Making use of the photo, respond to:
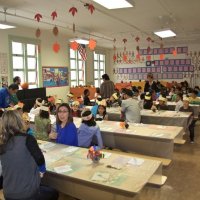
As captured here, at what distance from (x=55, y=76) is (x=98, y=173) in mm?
8483

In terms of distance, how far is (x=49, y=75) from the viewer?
10.3 m

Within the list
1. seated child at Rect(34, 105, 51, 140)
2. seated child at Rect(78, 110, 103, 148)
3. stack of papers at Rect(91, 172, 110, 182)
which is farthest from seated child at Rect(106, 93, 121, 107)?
stack of papers at Rect(91, 172, 110, 182)

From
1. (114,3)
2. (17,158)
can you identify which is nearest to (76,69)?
(114,3)

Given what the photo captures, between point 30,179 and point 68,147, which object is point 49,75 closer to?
point 68,147

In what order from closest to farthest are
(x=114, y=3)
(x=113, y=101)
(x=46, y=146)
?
1. (x=46, y=146)
2. (x=114, y=3)
3. (x=113, y=101)

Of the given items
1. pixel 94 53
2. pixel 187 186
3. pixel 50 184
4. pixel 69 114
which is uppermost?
pixel 94 53

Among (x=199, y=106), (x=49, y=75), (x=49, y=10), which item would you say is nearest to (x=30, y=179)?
(x=49, y=10)

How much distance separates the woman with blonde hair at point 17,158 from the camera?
87.7 inches

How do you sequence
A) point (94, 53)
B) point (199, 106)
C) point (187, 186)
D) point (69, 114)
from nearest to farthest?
point (69, 114) → point (187, 186) → point (199, 106) → point (94, 53)

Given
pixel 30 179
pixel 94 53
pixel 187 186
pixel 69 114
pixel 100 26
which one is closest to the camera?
pixel 30 179

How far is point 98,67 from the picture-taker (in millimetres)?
14969

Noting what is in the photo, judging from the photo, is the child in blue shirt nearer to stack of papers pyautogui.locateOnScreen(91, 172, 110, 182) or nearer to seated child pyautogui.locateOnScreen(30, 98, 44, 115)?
stack of papers pyautogui.locateOnScreen(91, 172, 110, 182)

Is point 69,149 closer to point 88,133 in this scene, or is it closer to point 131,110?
point 88,133

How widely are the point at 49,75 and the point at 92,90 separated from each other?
7.72ft
